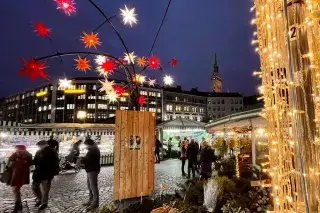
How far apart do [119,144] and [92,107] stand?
85.0 m

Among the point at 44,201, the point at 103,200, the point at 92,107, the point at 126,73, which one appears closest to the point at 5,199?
the point at 44,201

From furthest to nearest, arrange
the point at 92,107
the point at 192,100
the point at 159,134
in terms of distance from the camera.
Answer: the point at 192,100
the point at 92,107
the point at 159,134

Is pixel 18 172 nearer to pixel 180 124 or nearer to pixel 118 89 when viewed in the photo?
pixel 118 89

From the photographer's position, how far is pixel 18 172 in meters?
7.63

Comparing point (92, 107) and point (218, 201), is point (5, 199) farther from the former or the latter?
point (92, 107)

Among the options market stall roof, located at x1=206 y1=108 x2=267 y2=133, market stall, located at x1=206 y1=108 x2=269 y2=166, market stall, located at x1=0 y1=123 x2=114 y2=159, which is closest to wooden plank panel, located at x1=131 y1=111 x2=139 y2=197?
market stall, located at x1=206 y1=108 x2=269 y2=166

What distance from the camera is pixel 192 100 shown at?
10731cm

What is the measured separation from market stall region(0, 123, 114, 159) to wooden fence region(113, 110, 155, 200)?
8.71 meters

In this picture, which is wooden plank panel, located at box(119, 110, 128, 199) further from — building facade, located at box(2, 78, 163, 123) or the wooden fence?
building facade, located at box(2, 78, 163, 123)

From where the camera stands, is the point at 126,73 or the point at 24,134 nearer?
the point at 126,73

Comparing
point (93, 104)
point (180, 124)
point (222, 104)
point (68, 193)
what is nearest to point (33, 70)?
point (68, 193)

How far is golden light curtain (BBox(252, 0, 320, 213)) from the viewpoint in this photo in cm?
254

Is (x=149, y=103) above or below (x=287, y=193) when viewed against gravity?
above

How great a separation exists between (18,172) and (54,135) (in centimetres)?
987
